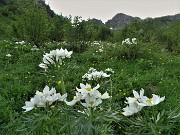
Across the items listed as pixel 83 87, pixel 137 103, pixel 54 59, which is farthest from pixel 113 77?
pixel 137 103

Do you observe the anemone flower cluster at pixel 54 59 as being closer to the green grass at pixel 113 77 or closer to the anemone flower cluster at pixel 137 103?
the anemone flower cluster at pixel 137 103

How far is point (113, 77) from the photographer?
20.3 feet

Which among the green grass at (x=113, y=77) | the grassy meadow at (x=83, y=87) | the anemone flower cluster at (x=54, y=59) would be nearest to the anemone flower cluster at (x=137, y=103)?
the grassy meadow at (x=83, y=87)

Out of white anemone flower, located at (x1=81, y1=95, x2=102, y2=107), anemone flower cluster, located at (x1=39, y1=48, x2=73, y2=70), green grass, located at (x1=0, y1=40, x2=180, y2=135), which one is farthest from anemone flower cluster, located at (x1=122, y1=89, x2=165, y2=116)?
green grass, located at (x1=0, y1=40, x2=180, y2=135)

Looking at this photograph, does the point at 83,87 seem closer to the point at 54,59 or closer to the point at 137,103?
the point at 137,103

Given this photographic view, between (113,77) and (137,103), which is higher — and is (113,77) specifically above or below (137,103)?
below

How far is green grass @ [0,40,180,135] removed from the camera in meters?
5.02

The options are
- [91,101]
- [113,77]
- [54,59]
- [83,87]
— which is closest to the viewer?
[91,101]

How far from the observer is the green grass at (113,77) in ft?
16.5

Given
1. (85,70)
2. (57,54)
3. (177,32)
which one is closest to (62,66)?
(57,54)

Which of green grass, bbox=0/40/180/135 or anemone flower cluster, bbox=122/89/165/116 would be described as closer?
anemone flower cluster, bbox=122/89/165/116

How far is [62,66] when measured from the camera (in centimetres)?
247

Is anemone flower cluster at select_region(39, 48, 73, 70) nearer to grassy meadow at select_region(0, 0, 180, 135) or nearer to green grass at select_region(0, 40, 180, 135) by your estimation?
grassy meadow at select_region(0, 0, 180, 135)

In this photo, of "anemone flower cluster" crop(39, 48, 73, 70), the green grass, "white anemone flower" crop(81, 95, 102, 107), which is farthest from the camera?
the green grass
